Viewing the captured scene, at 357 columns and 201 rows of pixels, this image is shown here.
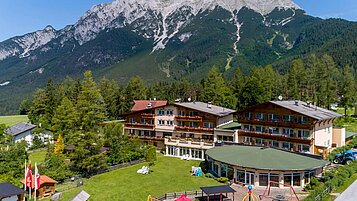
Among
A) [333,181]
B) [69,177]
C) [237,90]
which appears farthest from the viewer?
[237,90]

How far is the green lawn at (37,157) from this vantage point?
53619 millimetres

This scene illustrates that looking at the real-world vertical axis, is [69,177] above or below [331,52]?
below

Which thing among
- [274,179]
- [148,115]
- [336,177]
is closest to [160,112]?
[148,115]

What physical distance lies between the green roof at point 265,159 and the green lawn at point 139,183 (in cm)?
367

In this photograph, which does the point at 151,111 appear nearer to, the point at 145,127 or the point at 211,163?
the point at 145,127

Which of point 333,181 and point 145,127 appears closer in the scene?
point 333,181

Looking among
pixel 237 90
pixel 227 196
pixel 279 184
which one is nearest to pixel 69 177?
pixel 227 196

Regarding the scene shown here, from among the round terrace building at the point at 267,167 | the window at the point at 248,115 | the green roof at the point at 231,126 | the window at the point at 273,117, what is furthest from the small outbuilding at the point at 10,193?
the window at the point at 273,117

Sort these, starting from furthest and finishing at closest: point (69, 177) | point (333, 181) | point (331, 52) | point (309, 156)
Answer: point (331, 52) < point (69, 177) < point (309, 156) < point (333, 181)

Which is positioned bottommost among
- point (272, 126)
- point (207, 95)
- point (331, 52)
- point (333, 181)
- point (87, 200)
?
point (87, 200)

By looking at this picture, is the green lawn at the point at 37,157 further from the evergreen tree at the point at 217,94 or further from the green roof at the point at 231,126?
the evergreen tree at the point at 217,94

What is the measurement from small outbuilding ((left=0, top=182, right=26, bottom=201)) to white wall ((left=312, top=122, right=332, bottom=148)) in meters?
35.7

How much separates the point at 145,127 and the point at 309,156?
97.8 ft

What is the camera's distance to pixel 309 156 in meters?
41.6
